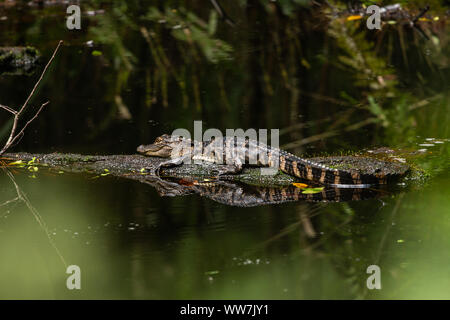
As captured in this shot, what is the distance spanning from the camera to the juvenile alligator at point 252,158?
5.57 meters

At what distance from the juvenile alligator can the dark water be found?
1.03 feet

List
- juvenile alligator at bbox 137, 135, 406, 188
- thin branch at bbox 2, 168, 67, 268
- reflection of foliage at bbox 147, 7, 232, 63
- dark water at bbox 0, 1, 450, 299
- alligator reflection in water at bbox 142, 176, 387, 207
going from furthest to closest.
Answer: reflection of foliage at bbox 147, 7, 232, 63 → juvenile alligator at bbox 137, 135, 406, 188 → alligator reflection in water at bbox 142, 176, 387, 207 → thin branch at bbox 2, 168, 67, 268 → dark water at bbox 0, 1, 450, 299

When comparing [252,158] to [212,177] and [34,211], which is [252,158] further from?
[34,211]

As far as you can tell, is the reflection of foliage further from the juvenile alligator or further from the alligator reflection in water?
the alligator reflection in water

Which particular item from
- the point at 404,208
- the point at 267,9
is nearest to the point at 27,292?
the point at 404,208

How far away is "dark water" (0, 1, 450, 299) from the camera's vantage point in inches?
167

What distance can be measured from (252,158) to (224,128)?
1.41 metres

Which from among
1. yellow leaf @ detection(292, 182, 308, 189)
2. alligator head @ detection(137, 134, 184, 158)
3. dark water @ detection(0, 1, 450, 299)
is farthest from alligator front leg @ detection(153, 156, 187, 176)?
A: yellow leaf @ detection(292, 182, 308, 189)

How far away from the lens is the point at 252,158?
6.09 metres

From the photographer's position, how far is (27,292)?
4.12 meters

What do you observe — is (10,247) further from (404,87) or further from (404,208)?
(404,87)

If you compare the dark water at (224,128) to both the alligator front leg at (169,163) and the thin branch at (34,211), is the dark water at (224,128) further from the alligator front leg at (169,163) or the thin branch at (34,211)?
the alligator front leg at (169,163)

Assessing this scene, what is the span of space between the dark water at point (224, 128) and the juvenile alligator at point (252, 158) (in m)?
0.31

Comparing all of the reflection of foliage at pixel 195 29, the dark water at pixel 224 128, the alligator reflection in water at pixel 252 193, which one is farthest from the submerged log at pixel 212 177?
the reflection of foliage at pixel 195 29
